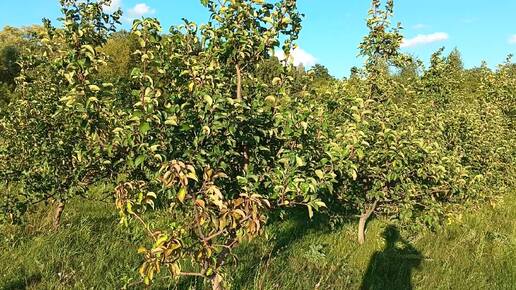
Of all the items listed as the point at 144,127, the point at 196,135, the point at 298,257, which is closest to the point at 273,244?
the point at 298,257

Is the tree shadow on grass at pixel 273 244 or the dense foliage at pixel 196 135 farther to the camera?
the tree shadow on grass at pixel 273 244

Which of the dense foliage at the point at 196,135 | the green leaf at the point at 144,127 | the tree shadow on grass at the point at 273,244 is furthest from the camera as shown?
the tree shadow on grass at the point at 273,244

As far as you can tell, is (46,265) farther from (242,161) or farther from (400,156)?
(400,156)

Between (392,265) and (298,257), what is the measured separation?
1986 millimetres

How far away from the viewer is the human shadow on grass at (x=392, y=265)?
7985 millimetres

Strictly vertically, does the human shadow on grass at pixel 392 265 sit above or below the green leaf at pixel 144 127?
below

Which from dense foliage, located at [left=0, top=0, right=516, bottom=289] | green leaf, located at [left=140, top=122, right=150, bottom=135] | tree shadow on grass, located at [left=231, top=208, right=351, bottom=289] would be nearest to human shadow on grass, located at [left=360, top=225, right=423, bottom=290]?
dense foliage, located at [left=0, top=0, right=516, bottom=289]

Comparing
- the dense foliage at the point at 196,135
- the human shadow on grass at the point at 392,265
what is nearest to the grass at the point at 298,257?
the human shadow on grass at the point at 392,265

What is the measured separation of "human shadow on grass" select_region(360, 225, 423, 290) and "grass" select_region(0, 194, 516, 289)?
2 cm

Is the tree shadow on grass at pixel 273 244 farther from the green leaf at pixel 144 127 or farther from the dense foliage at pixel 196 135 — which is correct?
the green leaf at pixel 144 127

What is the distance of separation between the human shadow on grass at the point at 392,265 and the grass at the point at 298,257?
0.07 ft

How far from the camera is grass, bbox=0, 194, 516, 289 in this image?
22.8 feet

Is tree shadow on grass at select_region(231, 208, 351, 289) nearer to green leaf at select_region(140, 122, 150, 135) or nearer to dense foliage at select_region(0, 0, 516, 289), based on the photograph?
dense foliage at select_region(0, 0, 516, 289)

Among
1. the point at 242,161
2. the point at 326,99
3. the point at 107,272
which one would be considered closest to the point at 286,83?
the point at 242,161
